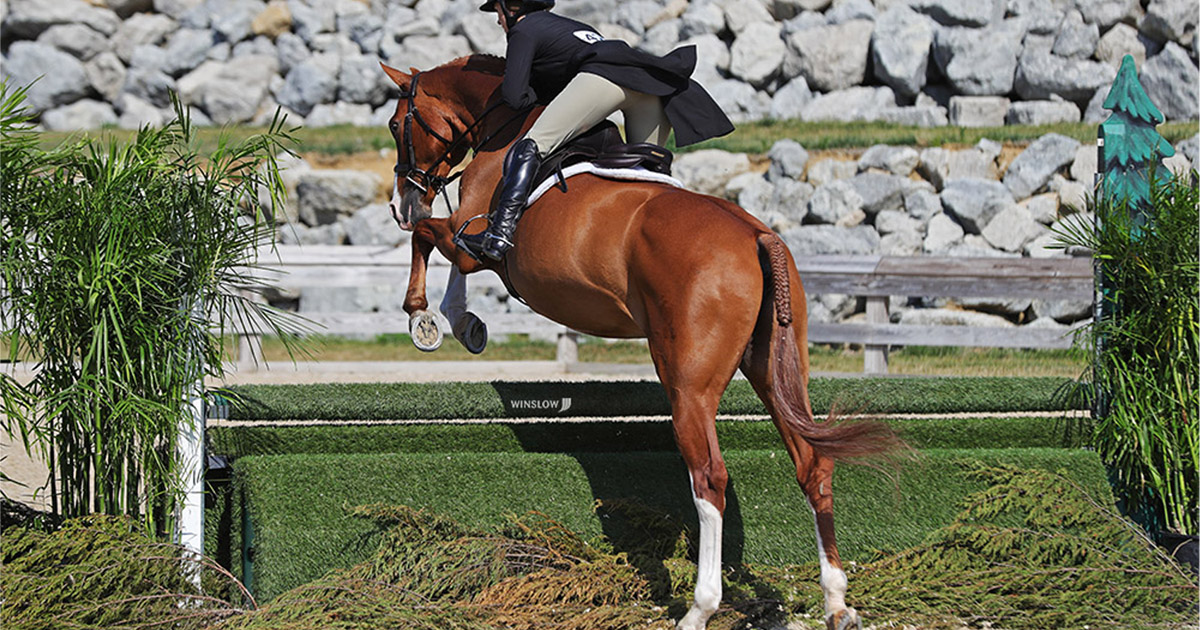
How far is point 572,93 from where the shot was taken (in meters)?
4.67

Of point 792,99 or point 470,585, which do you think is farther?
point 792,99

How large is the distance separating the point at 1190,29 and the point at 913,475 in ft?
42.4

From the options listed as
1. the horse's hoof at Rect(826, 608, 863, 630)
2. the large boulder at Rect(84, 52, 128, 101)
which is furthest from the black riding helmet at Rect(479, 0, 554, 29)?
the large boulder at Rect(84, 52, 128, 101)

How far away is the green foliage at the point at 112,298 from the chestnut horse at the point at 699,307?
1.08m

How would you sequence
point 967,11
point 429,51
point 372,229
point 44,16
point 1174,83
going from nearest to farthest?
point 372,229 → point 1174,83 → point 967,11 → point 429,51 → point 44,16

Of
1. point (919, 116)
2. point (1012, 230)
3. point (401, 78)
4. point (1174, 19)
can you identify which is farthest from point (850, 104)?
point (401, 78)

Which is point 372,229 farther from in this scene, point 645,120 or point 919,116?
point 645,120

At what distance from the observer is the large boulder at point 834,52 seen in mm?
16844

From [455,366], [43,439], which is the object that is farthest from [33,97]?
[43,439]

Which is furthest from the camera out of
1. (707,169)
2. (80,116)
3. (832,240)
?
(80,116)

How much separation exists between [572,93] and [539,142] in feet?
0.77

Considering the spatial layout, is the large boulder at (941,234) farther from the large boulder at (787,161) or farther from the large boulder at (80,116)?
the large boulder at (80,116)

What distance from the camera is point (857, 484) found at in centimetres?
474

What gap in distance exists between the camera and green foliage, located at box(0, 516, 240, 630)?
3.76m
